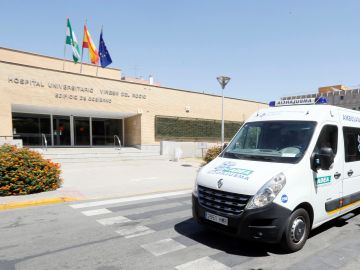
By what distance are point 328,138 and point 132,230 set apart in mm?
4167

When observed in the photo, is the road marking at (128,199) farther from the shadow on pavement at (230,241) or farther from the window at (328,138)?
the window at (328,138)

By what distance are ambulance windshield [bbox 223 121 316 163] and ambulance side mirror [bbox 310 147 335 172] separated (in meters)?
0.22

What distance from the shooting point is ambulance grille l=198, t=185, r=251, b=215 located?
13.9 ft

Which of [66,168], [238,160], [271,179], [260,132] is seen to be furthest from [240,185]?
[66,168]

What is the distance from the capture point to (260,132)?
5598 mm

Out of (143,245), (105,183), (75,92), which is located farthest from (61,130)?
(143,245)

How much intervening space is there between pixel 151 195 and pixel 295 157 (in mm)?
5504

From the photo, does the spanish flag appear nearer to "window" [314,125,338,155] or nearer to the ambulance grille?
the ambulance grille

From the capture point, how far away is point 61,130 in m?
20.3

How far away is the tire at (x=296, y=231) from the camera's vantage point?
425 cm

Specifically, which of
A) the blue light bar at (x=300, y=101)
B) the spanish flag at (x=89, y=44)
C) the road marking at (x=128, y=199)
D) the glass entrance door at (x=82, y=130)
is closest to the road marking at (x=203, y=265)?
the blue light bar at (x=300, y=101)

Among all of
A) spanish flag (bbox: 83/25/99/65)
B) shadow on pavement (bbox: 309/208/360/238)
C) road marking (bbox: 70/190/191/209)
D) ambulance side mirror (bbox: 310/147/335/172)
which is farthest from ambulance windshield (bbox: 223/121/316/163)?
spanish flag (bbox: 83/25/99/65)

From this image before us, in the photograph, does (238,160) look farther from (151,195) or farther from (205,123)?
(205,123)

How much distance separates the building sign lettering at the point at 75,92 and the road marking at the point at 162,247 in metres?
15.4
